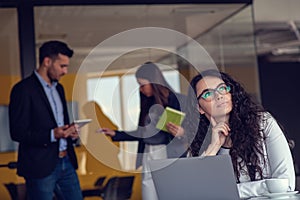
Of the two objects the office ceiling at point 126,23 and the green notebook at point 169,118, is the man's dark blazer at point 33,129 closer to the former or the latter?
the green notebook at point 169,118

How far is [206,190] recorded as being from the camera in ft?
7.97

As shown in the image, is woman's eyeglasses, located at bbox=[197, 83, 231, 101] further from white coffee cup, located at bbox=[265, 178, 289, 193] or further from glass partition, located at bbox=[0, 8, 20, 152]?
glass partition, located at bbox=[0, 8, 20, 152]

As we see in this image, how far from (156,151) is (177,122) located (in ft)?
2.25

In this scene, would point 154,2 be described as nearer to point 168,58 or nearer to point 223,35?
point 168,58

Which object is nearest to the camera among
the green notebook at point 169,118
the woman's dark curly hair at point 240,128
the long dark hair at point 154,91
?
the woman's dark curly hair at point 240,128

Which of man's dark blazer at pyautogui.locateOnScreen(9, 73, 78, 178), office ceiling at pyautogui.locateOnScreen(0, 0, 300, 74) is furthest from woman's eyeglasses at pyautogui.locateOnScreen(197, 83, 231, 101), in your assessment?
office ceiling at pyautogui.locateOnScreen(0, 0, 300, 74)

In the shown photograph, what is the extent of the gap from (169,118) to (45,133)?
98 cm

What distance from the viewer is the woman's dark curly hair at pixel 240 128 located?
9.43 feet

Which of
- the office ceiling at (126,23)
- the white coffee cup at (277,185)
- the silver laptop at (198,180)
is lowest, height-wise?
the white coffee cup at (277,185)

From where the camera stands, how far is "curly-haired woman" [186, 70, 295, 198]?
2846mm

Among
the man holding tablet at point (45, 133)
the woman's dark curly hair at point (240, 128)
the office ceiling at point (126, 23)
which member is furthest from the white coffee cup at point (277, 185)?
the office ceiling at point (126, 23)

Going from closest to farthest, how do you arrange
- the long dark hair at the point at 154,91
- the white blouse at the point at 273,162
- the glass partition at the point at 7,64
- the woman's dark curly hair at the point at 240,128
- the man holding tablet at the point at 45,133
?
the white blouse at the point at 273,162
the woman's dark curly hair at the point at 240,128
the man holding tablet at the point at 45,133
the long dark hair at the point at 154,91
the glass partition at the point at 7,64

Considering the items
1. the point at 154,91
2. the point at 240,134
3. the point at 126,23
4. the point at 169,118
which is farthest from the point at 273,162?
the point at 126,23

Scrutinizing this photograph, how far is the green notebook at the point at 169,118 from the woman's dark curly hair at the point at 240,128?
143 centimetres
